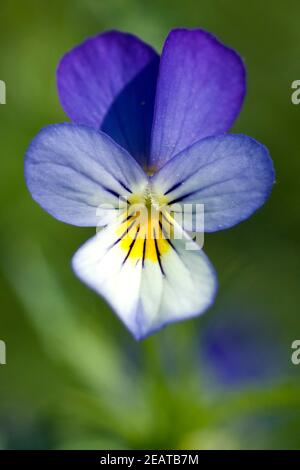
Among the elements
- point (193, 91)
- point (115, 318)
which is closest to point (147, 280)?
point (193, 91)

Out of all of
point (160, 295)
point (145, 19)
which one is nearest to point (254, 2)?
point (145, 19)

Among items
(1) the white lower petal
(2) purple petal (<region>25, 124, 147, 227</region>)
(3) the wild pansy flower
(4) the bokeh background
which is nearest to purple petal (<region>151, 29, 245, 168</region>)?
(3) the wild pansy flower

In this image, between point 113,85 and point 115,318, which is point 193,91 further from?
point 115,318

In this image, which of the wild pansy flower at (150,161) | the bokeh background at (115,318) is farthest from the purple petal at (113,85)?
the bokeh background at (115,318)

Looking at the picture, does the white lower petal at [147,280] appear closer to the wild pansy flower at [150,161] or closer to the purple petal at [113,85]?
the wild pansy flower at [150,161]

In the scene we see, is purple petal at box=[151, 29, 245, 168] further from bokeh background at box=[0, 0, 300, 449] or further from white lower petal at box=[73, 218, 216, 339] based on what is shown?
bokeh background at box=[0, 0, 300, 449]

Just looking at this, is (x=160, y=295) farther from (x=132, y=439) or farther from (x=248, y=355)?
(x=248, y=355)

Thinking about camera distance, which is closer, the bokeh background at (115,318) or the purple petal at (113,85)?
the purple petal at (113,85)
